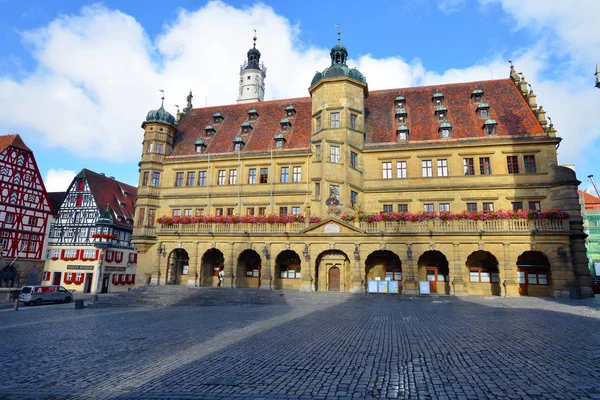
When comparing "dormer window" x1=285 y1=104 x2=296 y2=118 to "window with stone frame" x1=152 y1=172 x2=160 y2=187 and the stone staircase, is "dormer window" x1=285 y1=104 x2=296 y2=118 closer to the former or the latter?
"window with stone frame" x1=152 y1=172 x2=160 y2=187

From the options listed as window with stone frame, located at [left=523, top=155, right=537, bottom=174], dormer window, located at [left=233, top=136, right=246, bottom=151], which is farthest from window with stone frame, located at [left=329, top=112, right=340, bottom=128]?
window with stone frame, located at [left=523, top=155, right=537, bottom=174]

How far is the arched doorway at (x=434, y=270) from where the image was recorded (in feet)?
107

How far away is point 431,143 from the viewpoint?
3638cm

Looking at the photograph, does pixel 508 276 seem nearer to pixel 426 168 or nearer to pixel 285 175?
pixel 426 168

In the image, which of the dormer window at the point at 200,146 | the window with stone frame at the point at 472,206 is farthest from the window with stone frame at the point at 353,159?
the dormer window at the point at 200,146

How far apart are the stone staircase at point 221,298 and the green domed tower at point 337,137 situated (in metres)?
8.45

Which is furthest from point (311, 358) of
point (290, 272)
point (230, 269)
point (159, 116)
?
point (159, 116)

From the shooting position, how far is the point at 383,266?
33.8 metres

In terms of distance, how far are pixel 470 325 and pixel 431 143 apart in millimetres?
24000

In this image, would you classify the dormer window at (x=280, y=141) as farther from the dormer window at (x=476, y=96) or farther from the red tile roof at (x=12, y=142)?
the red tile roof at (x=12, y=142)

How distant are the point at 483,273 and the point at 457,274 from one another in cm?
402

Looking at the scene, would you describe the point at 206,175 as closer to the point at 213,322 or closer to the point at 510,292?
the point at 213,322

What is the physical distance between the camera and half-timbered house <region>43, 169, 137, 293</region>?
5125 cm

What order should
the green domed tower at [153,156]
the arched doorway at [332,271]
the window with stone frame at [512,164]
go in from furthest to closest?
1. the green domed tower at [153,156]
2. the window with stone frame at [512,164]
3. the arched doorway at [332,271]
